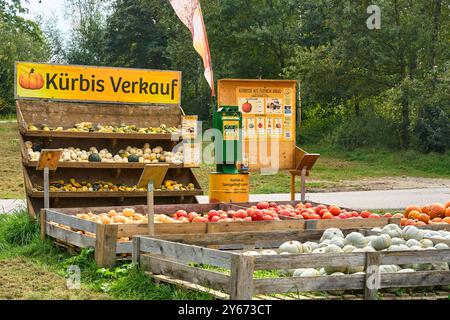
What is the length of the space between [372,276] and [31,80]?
8.63 m

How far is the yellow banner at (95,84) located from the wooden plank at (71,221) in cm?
355

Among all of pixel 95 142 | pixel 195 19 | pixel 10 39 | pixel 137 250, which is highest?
pixel 10 39

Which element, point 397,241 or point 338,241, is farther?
point 397,241

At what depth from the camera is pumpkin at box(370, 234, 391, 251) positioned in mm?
8656

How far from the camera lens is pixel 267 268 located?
7.14m

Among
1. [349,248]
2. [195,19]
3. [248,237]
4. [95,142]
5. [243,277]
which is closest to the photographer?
[243,277]

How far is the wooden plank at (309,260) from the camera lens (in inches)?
281

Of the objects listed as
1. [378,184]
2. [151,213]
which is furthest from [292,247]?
[378,184]

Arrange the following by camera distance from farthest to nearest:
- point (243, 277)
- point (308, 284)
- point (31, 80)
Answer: point (31, 80) → point (308, 284) → point (243, 277)

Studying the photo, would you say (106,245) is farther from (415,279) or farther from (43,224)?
(415,279)

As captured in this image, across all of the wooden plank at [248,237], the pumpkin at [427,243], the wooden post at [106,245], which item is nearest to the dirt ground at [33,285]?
the wooden post at [106,245]

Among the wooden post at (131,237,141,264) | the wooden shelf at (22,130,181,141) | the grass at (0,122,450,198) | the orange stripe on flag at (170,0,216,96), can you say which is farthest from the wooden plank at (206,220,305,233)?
the grass at (0,122,450,198)

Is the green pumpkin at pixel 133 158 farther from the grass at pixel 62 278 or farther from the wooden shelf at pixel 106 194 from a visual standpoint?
the grass at pixel 62 278

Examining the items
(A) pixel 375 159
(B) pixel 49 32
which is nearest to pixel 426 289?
(A) pixel 375 159
